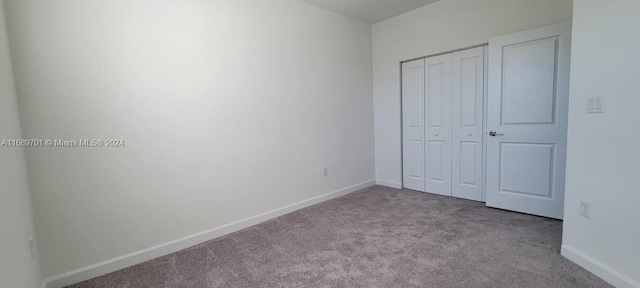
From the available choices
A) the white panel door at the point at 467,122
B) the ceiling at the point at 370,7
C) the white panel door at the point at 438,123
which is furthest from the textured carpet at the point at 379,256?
the ceiling at the point at 370,7

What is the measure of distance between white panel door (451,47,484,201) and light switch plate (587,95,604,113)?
5.02 ft

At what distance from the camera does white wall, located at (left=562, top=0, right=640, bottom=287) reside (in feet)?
5.03

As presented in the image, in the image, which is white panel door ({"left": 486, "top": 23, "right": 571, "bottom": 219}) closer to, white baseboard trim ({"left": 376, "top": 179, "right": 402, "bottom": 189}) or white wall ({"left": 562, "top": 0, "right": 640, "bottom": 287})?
white wall ({"left": 562, "top": 0, "right": 640, "bottom": 287})

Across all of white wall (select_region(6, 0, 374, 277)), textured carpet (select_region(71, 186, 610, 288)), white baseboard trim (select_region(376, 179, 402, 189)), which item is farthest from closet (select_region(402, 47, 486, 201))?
white wall (select_region(6, 0, 374, 277))

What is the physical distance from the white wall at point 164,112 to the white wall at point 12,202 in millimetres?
168

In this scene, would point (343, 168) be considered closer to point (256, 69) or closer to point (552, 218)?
point (256, 69)

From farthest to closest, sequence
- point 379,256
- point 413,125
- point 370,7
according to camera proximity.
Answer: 1. point 413,125
2. point 370,7
3. point 379,256

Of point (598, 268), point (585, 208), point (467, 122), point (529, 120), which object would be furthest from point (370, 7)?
point (598, 268)

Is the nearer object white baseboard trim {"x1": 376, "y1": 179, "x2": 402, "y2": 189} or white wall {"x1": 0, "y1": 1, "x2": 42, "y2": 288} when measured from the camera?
white wall {"x1": 0, "y1": 1, "x2": 42, "y2": 288}

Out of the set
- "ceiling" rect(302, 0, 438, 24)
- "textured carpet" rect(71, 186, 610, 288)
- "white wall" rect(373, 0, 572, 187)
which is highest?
"ceiling" rect(302, 0, 438, 24)

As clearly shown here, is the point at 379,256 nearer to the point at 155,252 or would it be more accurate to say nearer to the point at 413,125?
the point at 155,252

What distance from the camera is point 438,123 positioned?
3697mm

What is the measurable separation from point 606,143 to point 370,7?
2.83 m

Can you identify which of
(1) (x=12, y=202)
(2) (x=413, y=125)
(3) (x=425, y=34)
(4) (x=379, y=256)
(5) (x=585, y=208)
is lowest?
(4) (x=379, y=256)
